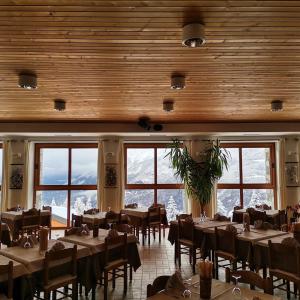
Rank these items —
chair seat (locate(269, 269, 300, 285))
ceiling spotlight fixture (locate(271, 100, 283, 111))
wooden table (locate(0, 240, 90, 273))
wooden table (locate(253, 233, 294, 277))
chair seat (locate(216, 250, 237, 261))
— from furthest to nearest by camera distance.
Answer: ceiling spotlight fixture (locate(271, 100, 283, 111)) < chair seat (locate(216, 250, 237, 261)) < wooden table (locate(253, 233, 294, 277)) < chair seat (locate(269, 269, 300, 285)) < wooden table (locate(0, 240, 90, 273))

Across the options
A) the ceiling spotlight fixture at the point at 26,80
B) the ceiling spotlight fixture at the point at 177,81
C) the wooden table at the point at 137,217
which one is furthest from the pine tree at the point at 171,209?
the ceiling spotlight fixture at the point at 26,80

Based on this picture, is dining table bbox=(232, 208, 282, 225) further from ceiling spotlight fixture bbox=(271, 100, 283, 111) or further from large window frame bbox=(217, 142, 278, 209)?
ceiling spotlight fixture bbox=(271, 100, 283, 111)

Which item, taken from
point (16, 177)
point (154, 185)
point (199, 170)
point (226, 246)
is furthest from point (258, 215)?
point (16, 177)

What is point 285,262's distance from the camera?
3902 millimetres

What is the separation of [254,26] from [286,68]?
1.38m

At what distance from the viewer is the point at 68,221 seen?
372 inches

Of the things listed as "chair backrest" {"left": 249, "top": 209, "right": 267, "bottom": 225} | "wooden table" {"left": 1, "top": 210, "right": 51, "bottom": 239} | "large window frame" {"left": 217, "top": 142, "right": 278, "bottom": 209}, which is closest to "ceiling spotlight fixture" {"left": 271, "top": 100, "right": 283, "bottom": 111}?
"chair backrest" {"left": 249, "top": 209, "right": 267, "bottom": 225}

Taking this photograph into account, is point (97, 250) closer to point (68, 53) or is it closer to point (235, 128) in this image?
point (68, 53)

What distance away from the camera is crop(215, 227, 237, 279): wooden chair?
4621 millimetres

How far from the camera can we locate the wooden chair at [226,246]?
4621mm

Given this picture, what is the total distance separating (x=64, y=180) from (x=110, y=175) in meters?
1.61

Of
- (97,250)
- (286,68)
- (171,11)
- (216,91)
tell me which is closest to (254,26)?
(171,11)

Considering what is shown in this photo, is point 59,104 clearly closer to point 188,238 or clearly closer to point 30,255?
point 30,255

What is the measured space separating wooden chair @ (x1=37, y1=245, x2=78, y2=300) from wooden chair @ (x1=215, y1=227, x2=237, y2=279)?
2.25 meters
